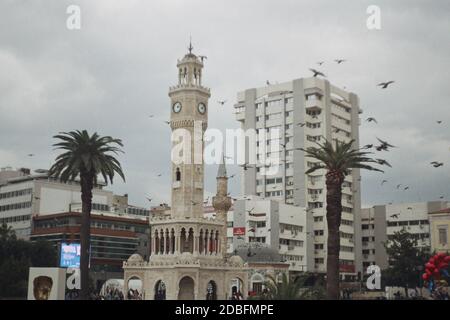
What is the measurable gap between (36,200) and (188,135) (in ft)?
190

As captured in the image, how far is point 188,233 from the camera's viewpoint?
81.2 meters

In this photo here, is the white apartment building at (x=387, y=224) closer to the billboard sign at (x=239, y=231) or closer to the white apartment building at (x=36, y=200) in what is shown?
the billboard sign at (x=239, y=231)

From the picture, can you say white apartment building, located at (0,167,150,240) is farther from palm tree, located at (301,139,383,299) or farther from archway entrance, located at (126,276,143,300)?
palm tree, located at (301,139,383,299)

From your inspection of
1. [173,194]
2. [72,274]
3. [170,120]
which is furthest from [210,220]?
[72,274]

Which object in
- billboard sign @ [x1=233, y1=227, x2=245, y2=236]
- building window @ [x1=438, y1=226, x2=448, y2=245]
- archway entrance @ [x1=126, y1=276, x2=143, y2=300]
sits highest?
billboard sign @ [x1=233, y1=227, x2=245, y2=236]

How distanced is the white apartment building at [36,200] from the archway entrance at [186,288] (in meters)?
52.2

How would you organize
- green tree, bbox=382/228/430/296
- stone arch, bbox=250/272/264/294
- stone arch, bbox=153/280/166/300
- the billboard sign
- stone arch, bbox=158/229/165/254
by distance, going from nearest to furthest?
stone arch, bbox=153/280/166/300 < stone arch, bbox=158/229/165/254 < green tree, bbox=382/228/430/296 < stone arch, bbox=250/272/264/294 < the billboard sign

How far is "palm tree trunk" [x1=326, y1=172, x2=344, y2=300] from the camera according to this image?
173 ft

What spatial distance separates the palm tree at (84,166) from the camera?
2525 inches

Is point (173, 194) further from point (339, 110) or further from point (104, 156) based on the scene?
point (339, 110)

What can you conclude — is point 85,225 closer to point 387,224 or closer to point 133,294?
point 133,294

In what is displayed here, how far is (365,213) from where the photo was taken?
149 meters

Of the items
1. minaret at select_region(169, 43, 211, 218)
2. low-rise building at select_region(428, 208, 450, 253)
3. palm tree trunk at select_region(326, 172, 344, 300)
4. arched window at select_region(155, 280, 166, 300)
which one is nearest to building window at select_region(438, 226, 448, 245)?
low-rise building at select_region(428, 208, 450, 253)

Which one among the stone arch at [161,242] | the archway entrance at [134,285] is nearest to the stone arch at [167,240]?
the stone arch at [161,242]
